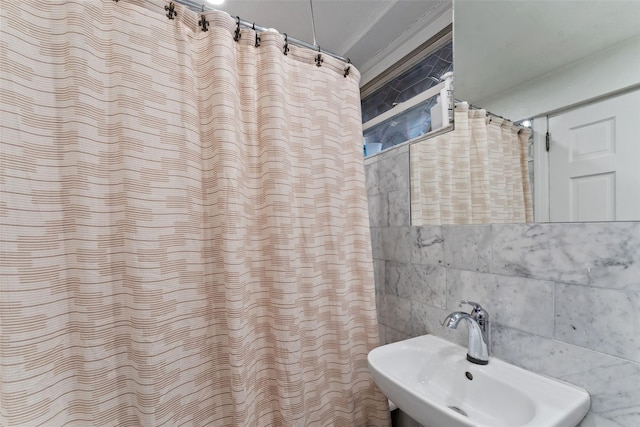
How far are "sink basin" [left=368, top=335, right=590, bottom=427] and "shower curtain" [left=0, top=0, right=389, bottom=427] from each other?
0.24 meters

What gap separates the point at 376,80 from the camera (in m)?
1.76

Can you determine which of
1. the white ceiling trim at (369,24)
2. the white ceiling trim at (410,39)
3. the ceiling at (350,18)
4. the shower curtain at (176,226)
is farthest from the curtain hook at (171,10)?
the white ceiling trim at (410,39)

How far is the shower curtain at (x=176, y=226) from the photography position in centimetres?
66

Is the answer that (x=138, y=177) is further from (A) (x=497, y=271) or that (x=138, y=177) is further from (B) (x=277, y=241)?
(A) (x=497, y=271)

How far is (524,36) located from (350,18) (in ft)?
3.24

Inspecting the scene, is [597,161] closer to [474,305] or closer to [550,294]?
[550,294]

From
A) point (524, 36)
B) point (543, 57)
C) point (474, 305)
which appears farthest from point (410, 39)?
point (474, 305)

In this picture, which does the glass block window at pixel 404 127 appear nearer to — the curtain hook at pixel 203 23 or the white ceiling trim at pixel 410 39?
the white ceiling trim at pixel 410 39

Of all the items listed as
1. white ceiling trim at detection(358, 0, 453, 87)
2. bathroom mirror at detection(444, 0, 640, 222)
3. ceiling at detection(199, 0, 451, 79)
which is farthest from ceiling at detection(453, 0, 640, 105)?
ceiling at detection(199, 0, 451, 79)

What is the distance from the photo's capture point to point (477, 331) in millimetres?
918

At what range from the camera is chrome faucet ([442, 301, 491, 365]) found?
92 centimetres

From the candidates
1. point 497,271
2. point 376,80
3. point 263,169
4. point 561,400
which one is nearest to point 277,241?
point 263,169

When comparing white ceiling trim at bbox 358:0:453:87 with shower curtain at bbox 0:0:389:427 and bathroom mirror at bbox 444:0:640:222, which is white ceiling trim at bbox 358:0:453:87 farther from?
shower curtain at bbox 0:0:389:427

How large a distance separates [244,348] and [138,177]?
0.66 metres
